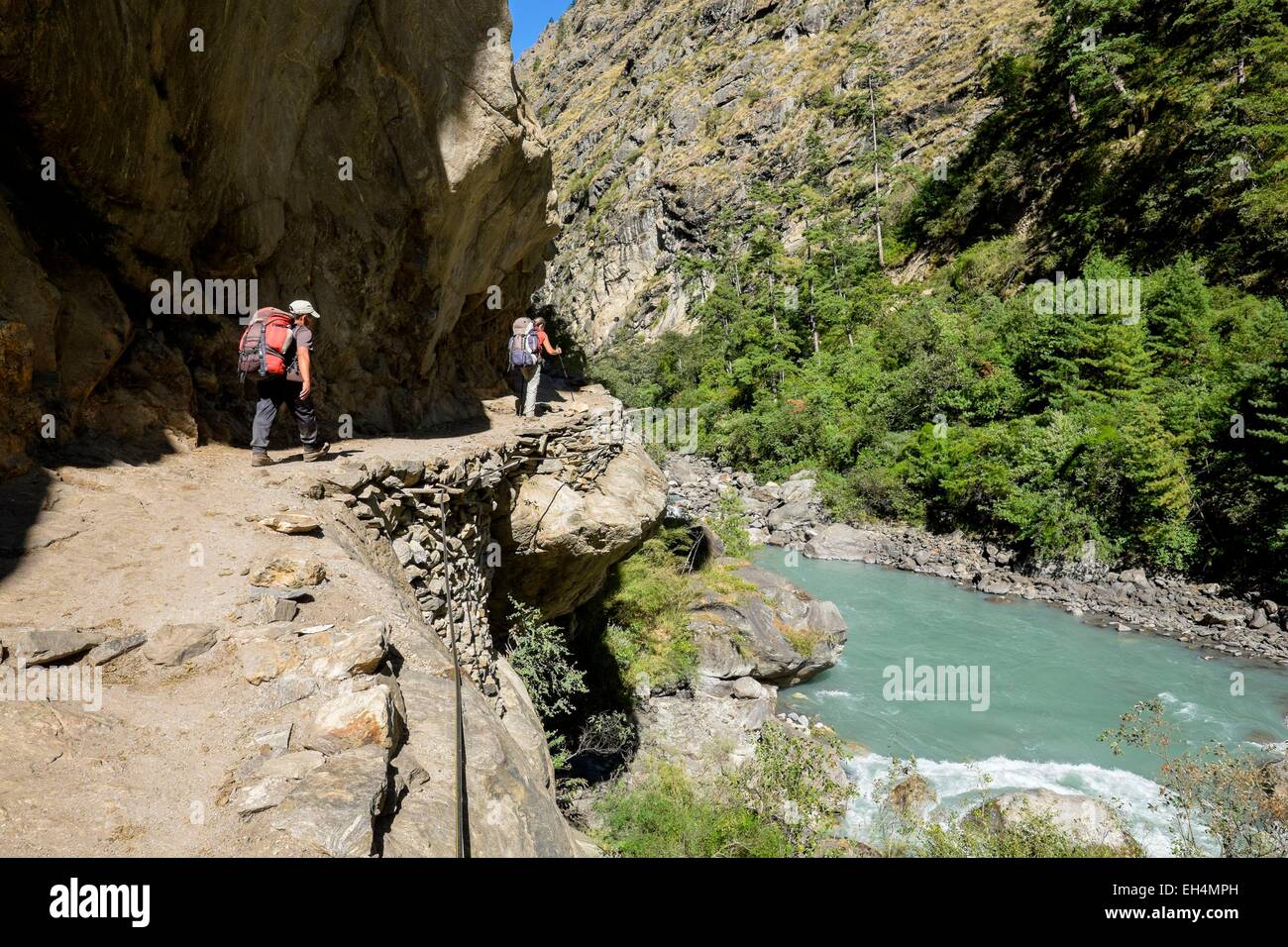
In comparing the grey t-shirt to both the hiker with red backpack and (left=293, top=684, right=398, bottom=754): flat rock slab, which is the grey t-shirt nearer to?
the hiker with red backpack

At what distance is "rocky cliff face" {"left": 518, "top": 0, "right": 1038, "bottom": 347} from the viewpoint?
52688 mm

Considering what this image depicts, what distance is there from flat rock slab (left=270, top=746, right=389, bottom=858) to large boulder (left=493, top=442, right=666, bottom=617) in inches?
265

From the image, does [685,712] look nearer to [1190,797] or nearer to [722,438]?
[1190,797]

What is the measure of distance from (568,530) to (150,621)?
634cm

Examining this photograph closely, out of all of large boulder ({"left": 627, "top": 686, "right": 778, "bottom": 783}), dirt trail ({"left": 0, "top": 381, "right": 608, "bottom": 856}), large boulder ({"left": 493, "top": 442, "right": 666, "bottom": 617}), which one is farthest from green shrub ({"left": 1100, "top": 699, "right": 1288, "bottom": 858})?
dirt trail ({"left": 0, "top": 381, "right": 608, "bottom": 856})

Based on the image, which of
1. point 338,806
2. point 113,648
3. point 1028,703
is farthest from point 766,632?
point 338,806

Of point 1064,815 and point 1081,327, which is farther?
point 1081,327

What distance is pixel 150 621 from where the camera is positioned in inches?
138

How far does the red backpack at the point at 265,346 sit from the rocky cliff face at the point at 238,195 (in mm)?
903

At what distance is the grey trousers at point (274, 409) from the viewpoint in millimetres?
6066

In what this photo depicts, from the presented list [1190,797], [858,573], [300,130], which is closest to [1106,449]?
[858,573]

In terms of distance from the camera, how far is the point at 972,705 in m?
14.7

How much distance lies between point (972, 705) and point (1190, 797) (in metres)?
6.37

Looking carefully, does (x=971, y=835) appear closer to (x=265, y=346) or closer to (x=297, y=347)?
(x=297, y=347)
